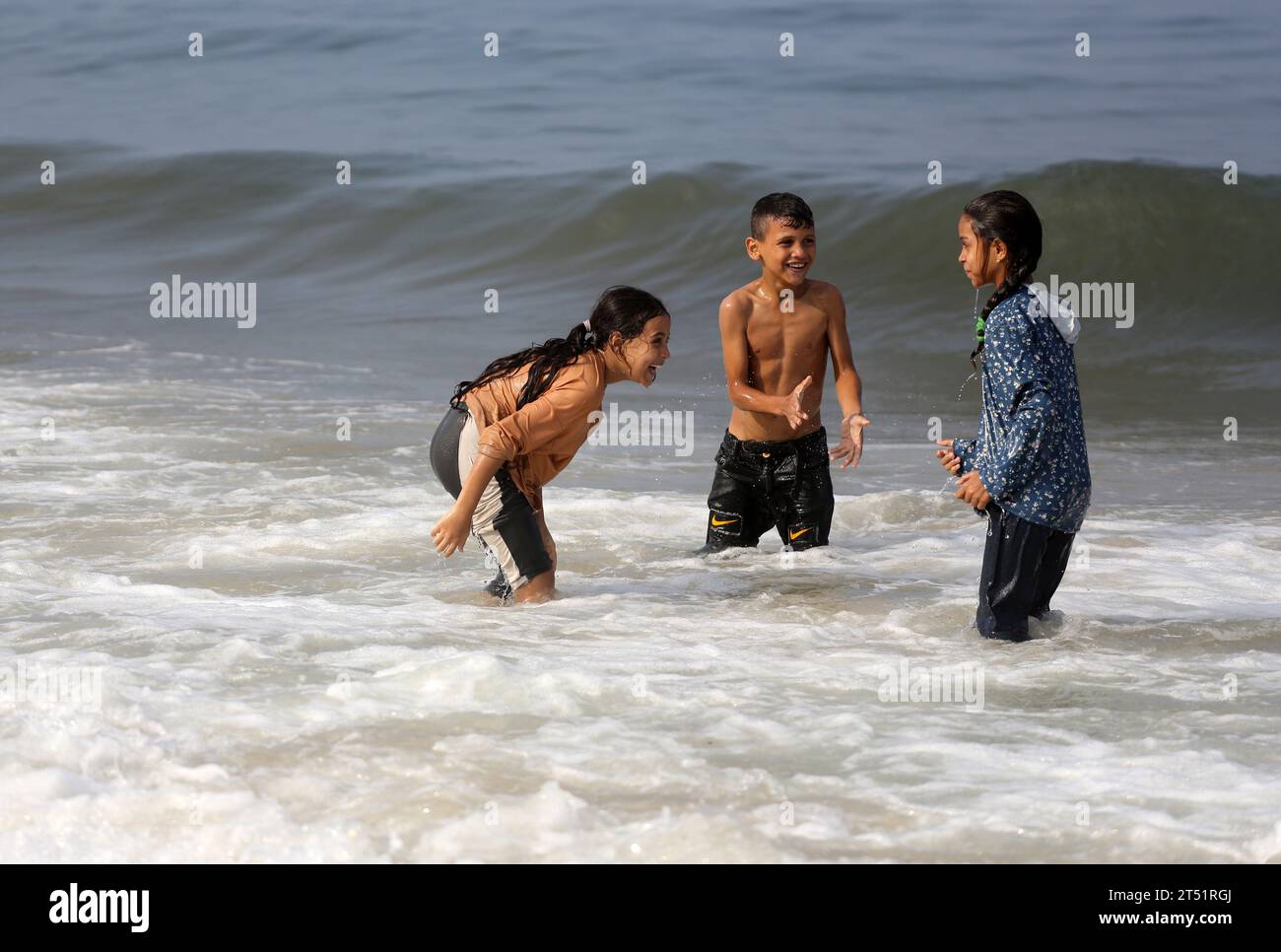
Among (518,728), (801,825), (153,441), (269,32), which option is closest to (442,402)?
(153,441)

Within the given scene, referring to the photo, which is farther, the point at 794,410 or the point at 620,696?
the point at 794,410

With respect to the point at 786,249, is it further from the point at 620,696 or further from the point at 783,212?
the point at 620,696

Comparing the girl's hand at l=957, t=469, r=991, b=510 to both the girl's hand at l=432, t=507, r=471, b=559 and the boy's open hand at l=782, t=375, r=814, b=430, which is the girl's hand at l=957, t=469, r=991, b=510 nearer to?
the boy's open hand at l=782, t=375, r=814, b=430

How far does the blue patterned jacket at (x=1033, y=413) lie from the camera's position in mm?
3945

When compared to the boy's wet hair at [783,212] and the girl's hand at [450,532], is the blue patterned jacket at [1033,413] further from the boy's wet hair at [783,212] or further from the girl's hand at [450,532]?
the girl's hand at [450,532]

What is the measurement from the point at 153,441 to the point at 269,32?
21622 millimetres

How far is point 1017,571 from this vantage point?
4.16m

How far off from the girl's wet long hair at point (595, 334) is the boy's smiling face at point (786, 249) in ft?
2.05

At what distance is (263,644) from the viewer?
14.3ft

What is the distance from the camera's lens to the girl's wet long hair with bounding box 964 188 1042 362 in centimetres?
396

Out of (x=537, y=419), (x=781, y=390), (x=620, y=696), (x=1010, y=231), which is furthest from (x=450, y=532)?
(x=1010, y=231)

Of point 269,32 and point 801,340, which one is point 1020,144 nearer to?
point 801,340

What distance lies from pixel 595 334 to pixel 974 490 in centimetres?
130

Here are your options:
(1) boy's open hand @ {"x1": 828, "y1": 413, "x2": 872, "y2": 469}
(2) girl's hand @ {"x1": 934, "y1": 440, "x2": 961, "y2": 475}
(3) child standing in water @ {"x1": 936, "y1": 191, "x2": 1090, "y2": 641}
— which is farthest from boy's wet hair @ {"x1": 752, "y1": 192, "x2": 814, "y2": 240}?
(2) girl's hand @ {"x1": 934, "y1": 440, "x2": 961, "y2": 475}
